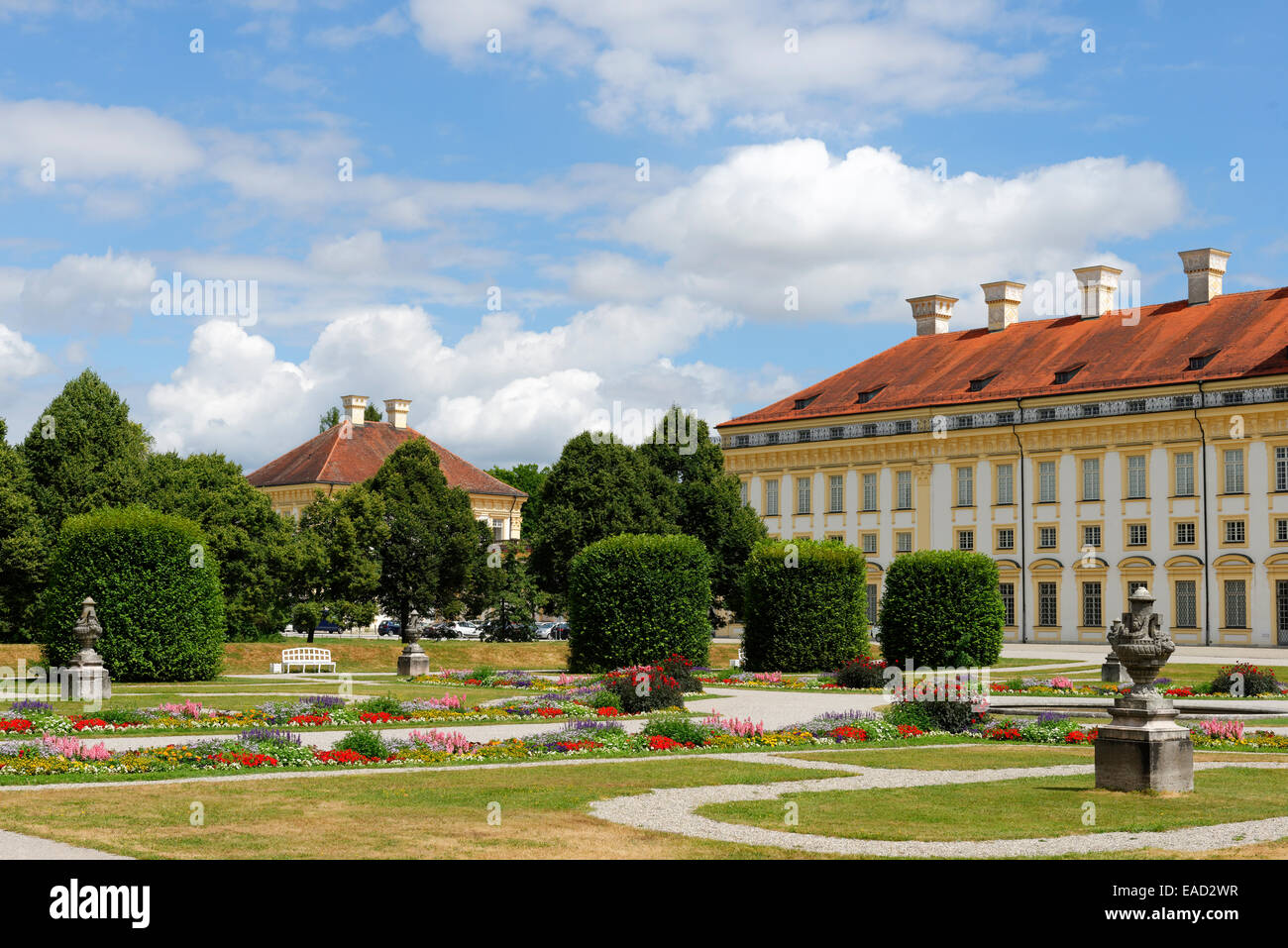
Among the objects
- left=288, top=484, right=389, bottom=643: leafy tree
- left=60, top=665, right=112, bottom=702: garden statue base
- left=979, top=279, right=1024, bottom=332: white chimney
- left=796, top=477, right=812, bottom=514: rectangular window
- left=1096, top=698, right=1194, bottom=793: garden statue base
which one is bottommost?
left=60, top=665, right=112, bottom=702: garden statue base

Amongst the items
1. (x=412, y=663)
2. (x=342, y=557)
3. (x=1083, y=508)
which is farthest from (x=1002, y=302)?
(x=412, y=663)

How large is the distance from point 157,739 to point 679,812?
1019 cm

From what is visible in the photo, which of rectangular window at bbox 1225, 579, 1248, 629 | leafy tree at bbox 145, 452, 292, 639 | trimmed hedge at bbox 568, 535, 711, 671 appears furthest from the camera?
rectangular window at bbox 1225, 579, 1248, 629

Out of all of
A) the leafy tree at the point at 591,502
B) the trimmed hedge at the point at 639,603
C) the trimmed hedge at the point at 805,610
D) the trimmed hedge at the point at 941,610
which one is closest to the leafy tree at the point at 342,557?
the leafy tree at the point at 591,502

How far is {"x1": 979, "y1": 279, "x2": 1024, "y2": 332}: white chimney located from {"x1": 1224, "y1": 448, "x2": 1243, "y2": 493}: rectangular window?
1602cm

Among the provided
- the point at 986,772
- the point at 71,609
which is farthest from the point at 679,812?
the point at 71,609

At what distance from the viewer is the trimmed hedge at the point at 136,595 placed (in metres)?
36.9

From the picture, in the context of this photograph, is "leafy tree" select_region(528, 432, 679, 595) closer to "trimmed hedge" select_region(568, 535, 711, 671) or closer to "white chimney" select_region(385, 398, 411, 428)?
"trimmed hedge" select_region(568, 535, 711, 671)

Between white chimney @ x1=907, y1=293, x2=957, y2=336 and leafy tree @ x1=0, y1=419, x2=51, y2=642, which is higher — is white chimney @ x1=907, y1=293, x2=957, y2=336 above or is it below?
above

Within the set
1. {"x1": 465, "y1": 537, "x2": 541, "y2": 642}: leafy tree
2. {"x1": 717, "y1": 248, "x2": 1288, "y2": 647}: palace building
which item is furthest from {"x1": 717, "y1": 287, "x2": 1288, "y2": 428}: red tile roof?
{"x1": 465, "y1": 537, "x2": 541, "y2": 642}: leafy tree

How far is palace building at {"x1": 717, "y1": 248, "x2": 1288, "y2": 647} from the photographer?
63.9 meters

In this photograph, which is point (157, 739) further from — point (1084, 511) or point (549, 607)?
point (1084, 511)

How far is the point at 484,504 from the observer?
105m
